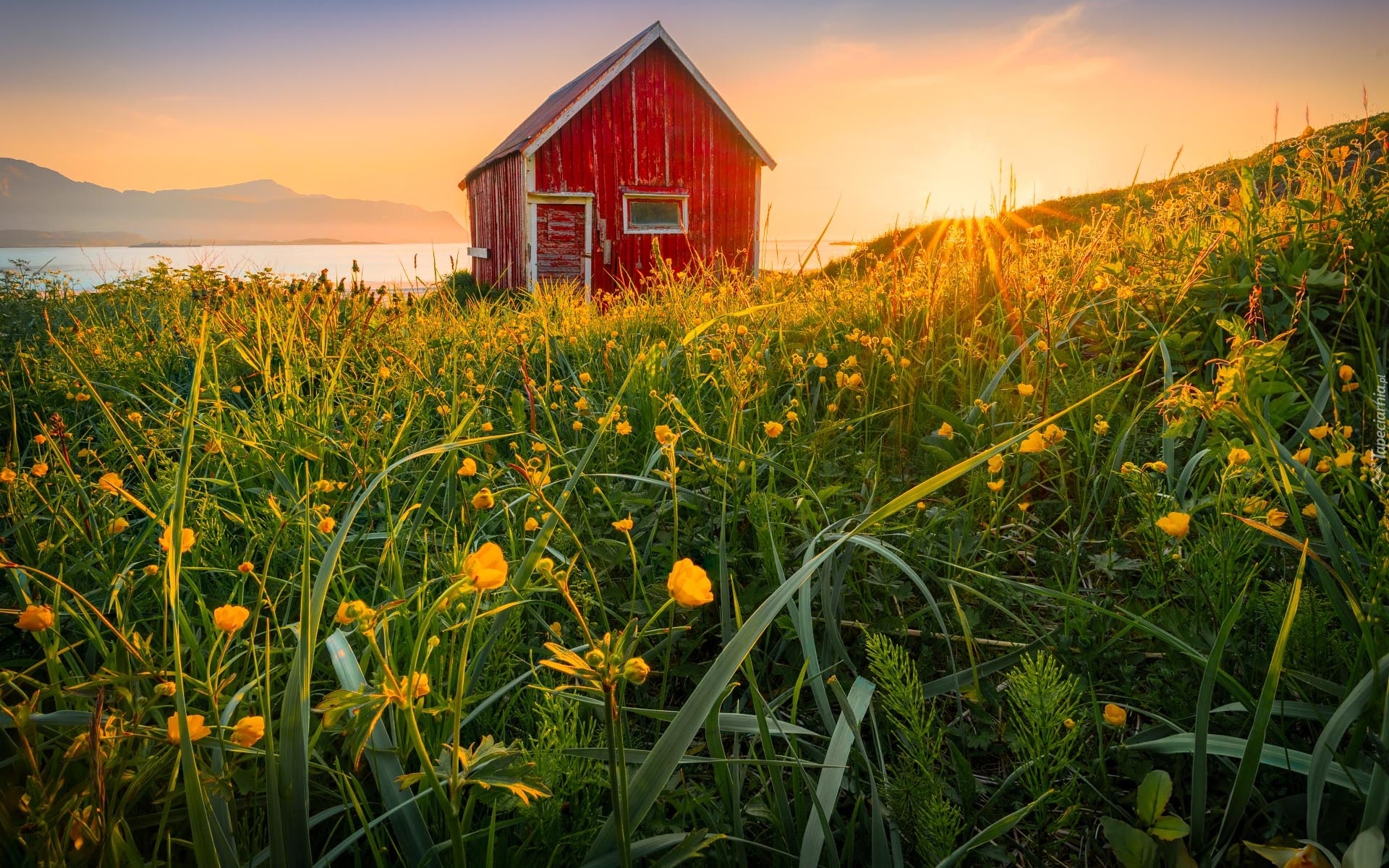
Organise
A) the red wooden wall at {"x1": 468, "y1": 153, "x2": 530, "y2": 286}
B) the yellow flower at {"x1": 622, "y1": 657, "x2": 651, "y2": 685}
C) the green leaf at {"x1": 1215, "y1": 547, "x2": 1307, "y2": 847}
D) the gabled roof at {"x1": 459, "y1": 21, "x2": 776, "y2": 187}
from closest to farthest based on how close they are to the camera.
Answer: the yellow flower at {"x1": 622, "y1": 657, "x2": 651, "y2": 685} → the green leaf at {"x1": 1215, "y1": 547, "x2": 1307, "y2": 847} → the gabled roof at {"x1": 459, "y1": 21, "x2": 776, "y2": 187} → the red wooden wall at {"x1": 468, "y1": 153, "x2": 530, "y2": 286}

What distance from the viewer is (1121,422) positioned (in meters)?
2.09

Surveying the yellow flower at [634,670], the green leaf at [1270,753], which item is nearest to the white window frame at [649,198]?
the green leaf at [1270,753]

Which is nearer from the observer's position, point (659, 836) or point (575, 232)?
point (659, 836)

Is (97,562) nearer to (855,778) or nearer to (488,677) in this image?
(488,677)

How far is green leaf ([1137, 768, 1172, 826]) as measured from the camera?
0.93 m

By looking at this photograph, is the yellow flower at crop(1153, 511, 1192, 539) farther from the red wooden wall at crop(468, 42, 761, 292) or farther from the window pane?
the window pane

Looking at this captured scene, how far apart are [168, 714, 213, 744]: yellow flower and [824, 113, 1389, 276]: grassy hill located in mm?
2620

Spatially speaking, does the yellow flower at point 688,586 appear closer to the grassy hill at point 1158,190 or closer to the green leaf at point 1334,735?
the green leaf at point 1334,735

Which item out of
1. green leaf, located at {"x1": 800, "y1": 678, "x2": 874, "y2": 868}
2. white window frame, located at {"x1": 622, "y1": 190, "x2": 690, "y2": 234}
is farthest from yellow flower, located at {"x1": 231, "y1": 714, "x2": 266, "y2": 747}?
white window frame, located at {"x1": 622, "y1": 190, "x2": 690, "y2": 234}

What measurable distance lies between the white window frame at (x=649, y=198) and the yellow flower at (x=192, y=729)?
43.4 ft

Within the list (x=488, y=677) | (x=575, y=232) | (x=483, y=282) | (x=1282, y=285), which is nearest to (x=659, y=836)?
(x=488, y=677)

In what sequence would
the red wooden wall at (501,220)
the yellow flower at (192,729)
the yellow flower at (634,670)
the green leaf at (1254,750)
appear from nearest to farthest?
the yellow flower at (634,670)
the yellow flower at (192,729)
the green leaf at (1254,750)
the red wooden wall at (501,220)

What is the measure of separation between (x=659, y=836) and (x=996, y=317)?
2.35m

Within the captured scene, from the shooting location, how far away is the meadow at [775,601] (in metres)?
0.87
